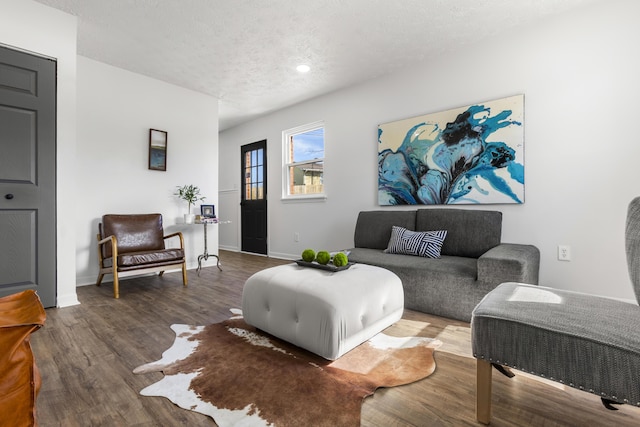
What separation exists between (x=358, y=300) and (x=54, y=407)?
4.86 ft

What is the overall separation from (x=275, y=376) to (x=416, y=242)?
197cm

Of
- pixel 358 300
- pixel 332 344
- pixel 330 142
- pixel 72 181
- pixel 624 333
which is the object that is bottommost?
pixel 332 344

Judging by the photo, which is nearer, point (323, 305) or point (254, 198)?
point (323, 305)

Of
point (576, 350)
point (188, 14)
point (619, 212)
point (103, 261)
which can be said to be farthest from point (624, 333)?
point (103, 261)

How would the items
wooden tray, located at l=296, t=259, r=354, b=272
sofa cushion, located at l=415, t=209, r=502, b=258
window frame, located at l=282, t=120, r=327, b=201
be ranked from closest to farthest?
wooden tray, located at l=296, t=259, r=354, b=272
sofa cushion, located at l=415, t=209, r=502, b=258
window frame, located at l=282, t=120, r=327, b=201

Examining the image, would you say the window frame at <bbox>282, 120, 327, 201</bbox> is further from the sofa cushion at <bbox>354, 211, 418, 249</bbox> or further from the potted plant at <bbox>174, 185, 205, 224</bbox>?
the potted plant at <bbox>174, 185, 205, 224</bbox>

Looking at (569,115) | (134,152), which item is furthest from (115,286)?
(569,115)

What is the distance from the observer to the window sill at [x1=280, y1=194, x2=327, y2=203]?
4652 mm

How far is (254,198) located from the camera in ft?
19.2

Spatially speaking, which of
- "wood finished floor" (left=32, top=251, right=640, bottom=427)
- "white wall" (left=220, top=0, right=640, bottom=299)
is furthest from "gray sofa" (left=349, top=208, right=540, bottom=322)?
"white wall" (left=220, top=0, right=640, bottom=299)

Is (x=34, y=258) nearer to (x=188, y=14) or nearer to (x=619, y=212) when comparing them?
(x=188, y=14)

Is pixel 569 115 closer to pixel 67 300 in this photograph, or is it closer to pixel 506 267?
pixel 506 267

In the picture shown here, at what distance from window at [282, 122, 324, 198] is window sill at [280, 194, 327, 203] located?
0.07 ft

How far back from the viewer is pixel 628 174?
2.44 metres
